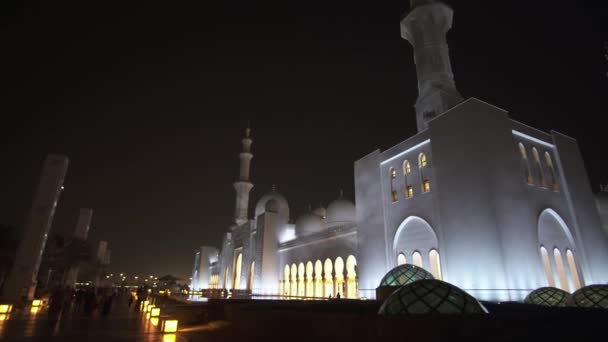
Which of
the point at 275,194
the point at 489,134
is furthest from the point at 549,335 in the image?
the point at 275,194

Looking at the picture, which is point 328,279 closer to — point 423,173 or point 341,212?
point 341,212

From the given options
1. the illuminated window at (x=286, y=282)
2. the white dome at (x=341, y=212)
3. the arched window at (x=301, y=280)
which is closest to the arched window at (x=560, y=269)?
the white dome at (x=341, y=212)

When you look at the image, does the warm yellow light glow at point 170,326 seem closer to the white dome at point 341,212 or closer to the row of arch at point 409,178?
the row of arch at point 409,178

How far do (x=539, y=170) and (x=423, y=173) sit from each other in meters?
5.30

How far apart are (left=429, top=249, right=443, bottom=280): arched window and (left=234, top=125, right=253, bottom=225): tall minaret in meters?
24.3

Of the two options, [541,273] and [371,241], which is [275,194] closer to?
[371,241]

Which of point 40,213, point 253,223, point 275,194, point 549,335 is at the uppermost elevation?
point 275,194

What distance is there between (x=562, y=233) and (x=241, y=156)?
2995cm

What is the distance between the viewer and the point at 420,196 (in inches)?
689

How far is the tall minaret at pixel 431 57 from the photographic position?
20859 millimetres

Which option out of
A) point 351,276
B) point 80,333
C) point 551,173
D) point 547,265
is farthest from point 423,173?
point 80,333

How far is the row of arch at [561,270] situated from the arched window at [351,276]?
33.9 feet

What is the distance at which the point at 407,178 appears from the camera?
734 inches

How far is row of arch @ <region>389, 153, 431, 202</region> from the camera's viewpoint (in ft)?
57.6
